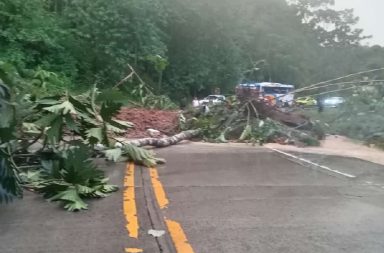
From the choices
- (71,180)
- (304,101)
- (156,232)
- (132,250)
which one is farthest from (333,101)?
(132,250)

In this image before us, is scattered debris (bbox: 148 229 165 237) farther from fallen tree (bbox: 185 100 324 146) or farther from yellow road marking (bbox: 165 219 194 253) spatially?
fallen tree (bbox: 185 100 324 146)

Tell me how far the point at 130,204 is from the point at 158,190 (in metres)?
0.93

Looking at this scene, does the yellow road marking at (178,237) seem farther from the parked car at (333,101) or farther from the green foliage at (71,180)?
the parked car at (333,101)

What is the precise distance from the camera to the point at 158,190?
24.0 feet

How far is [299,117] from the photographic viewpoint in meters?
15.8

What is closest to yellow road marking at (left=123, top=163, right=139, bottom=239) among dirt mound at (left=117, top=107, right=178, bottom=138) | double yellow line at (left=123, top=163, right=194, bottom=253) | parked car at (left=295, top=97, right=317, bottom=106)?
double yellow line at (left=123, top=163, right=194, bottom=253)

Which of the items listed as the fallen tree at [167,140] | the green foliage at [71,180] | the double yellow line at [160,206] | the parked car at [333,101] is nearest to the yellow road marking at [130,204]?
the double yellow line at [160,206]

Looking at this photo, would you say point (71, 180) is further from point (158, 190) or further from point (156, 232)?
point (156, 232)

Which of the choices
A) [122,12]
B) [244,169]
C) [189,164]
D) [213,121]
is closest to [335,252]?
[244,169]

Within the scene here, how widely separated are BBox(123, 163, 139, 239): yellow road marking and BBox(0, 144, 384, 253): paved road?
0.04 ft

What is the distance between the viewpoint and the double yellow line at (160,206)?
16.1 feet

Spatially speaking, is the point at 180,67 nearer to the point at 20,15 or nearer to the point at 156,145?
the point at 20,15

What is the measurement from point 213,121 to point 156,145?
2916mm

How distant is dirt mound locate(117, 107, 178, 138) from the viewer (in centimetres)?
1414
